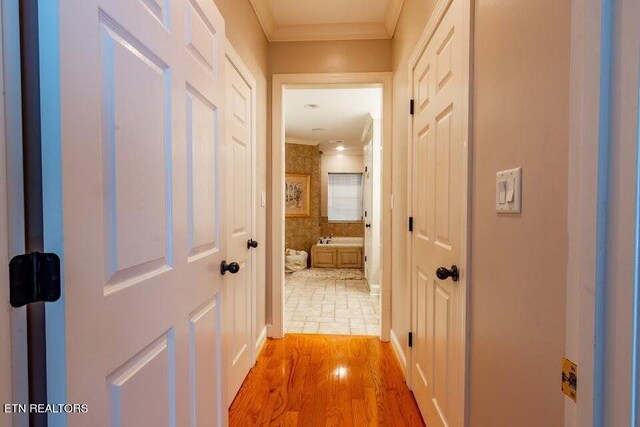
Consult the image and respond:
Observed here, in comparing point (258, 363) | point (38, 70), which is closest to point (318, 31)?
point (38, 70)

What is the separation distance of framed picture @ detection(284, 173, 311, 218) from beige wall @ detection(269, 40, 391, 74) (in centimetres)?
375

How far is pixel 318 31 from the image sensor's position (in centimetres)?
265

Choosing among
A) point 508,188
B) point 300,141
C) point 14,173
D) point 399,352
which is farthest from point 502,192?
point 300,141

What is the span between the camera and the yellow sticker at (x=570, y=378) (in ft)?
1.57

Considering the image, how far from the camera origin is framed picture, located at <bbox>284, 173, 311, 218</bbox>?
21.2ft

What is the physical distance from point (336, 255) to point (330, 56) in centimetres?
412

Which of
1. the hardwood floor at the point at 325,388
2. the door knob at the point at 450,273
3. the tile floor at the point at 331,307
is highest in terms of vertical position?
the door knob at the point at 450,273

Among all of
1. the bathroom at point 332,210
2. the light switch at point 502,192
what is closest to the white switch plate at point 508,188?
the light switch at point 502,192

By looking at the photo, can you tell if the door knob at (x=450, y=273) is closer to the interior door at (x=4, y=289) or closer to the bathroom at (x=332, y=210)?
the interior door at (x=4, y=289)

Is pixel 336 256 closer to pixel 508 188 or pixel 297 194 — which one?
pixel 297 194

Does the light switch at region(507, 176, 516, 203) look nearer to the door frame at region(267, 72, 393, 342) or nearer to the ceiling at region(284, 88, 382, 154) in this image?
the door frame at region(267, 72, 393, 342)

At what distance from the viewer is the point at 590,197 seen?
1.39ft

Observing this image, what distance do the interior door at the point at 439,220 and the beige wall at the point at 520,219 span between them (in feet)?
0.36

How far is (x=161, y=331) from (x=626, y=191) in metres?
1.01
